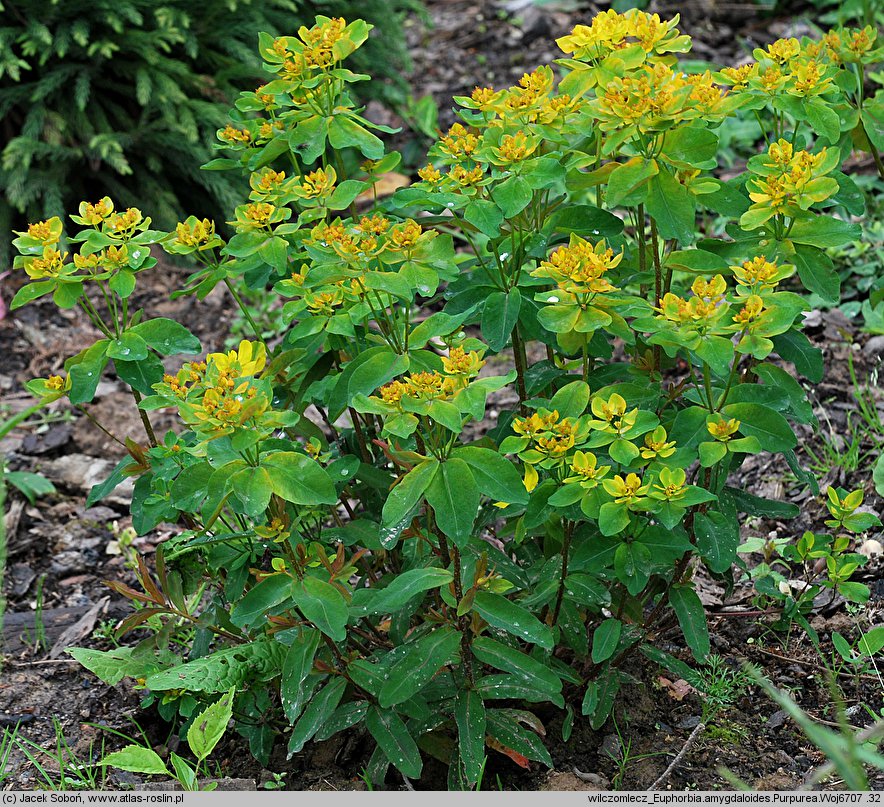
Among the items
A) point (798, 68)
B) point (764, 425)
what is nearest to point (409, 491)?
point (764, 425)

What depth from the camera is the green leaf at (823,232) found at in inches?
72.9

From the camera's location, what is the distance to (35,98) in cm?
392

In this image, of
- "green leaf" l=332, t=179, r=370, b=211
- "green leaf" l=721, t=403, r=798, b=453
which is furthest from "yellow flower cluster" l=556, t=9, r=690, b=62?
"green leaf" l=721, t=403, r=798, b=453

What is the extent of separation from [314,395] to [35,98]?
8.46ft

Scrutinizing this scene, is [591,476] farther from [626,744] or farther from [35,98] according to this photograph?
[35,98]

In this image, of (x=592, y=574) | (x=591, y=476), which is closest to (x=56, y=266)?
(x=591, y=476)

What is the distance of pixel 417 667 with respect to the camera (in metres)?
1.80

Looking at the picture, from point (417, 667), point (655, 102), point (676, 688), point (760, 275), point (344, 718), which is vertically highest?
point (655, 102)

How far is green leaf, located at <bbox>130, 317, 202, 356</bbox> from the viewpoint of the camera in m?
2.05

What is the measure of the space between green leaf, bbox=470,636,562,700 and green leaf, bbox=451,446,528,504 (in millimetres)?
332

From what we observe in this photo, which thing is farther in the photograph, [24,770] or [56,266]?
[24,770]

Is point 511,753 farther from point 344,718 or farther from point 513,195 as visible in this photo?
point 513,195

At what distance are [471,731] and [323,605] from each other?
40 centimetres

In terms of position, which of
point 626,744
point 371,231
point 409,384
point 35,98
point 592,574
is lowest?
point 626,744
